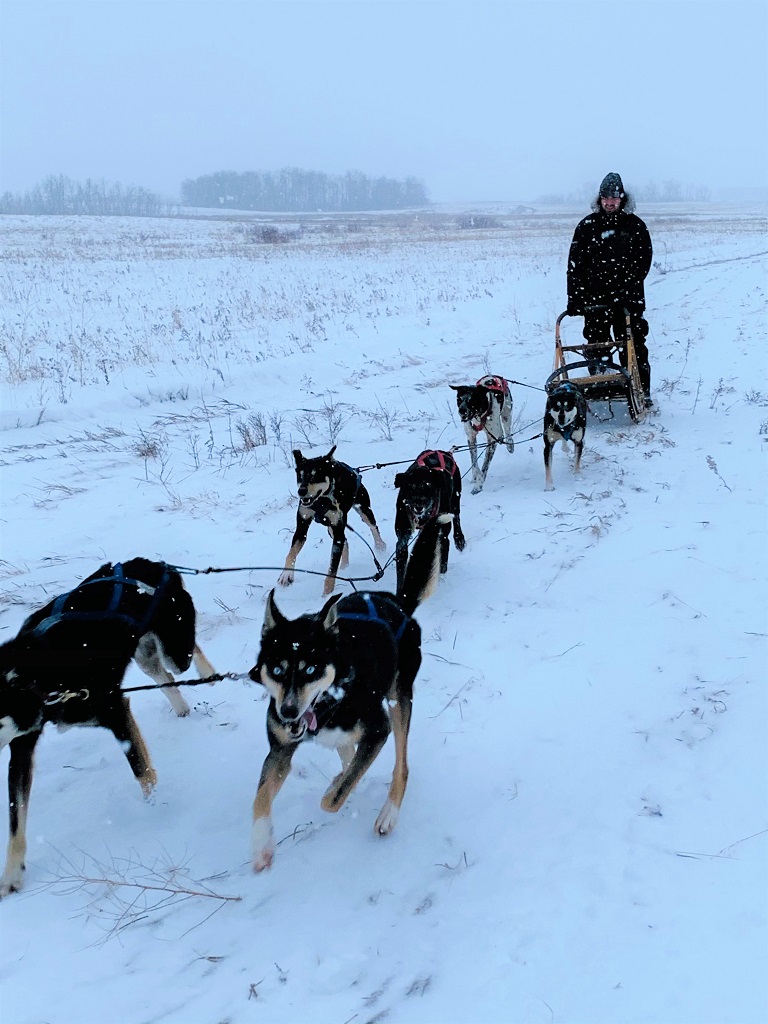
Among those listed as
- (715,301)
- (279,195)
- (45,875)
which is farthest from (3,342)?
(279,195)

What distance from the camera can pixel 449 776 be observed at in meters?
2.86

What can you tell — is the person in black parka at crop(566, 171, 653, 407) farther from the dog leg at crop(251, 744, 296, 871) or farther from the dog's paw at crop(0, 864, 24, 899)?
the dog's paw at crop(0, 864, 24, 899)

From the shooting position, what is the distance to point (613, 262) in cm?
740

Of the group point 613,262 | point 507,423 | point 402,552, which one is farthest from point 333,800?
point 613,262

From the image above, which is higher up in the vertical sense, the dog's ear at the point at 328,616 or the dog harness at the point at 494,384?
the dog harness at the point at 494,384

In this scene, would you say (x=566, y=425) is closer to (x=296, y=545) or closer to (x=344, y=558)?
(x=344, y=558)

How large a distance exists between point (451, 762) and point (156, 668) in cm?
147

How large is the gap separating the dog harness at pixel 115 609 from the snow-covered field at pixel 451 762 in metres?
0.71

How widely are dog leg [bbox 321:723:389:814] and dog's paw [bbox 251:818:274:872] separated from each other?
22cm

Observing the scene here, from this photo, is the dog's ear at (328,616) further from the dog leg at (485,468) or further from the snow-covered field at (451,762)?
the dog leg at (485,468)

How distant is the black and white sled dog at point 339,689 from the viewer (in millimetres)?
2242

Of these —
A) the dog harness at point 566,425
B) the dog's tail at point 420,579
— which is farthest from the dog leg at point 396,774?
the dog harness at point 566,425

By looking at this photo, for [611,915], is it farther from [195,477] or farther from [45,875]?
[195,477]

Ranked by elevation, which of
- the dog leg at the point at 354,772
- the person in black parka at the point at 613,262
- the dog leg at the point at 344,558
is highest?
→ the person in black parka at the point at 613,262
